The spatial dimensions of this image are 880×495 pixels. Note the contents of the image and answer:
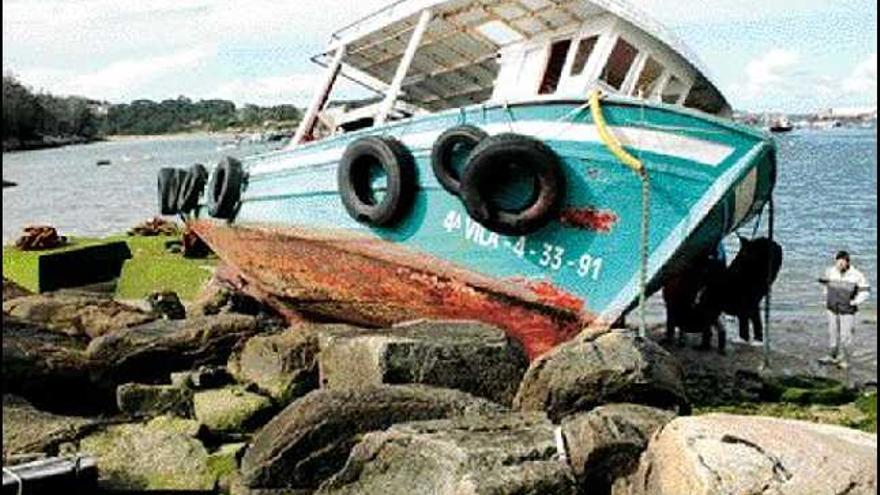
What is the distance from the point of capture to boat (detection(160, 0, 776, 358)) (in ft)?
34.5

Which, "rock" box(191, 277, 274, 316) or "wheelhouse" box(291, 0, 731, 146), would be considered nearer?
"wheelhouse" box(291, 0, 731, 146)

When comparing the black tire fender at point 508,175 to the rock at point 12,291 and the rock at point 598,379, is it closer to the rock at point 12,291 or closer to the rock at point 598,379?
the rock at point 598,379

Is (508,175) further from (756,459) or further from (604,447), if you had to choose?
(756,459)

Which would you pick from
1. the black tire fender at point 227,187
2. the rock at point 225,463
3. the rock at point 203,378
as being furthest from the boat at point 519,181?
the rock at point 225,463

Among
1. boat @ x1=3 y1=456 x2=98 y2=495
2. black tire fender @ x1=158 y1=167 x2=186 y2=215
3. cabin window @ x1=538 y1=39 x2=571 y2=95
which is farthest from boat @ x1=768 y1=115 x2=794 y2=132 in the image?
black tire fender @ x1=158 y1=167 x2=186 y2=215

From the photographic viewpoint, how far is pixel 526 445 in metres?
6.43

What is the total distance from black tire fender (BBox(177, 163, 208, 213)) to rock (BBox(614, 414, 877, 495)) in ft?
39.8

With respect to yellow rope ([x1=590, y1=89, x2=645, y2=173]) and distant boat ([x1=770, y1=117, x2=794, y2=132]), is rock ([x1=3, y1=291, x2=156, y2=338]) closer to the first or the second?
yellow rope ([x1=590, y1=89, x2=645, y2=173])

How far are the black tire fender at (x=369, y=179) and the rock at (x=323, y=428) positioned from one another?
4.27 metres

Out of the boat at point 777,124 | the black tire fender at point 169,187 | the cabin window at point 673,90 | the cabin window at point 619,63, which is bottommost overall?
the black tire fender at point 169,187

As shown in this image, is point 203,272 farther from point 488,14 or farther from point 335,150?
point 488,14

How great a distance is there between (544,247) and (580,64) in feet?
8.08

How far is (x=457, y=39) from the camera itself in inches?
531

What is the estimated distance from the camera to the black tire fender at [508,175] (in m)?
10.6
